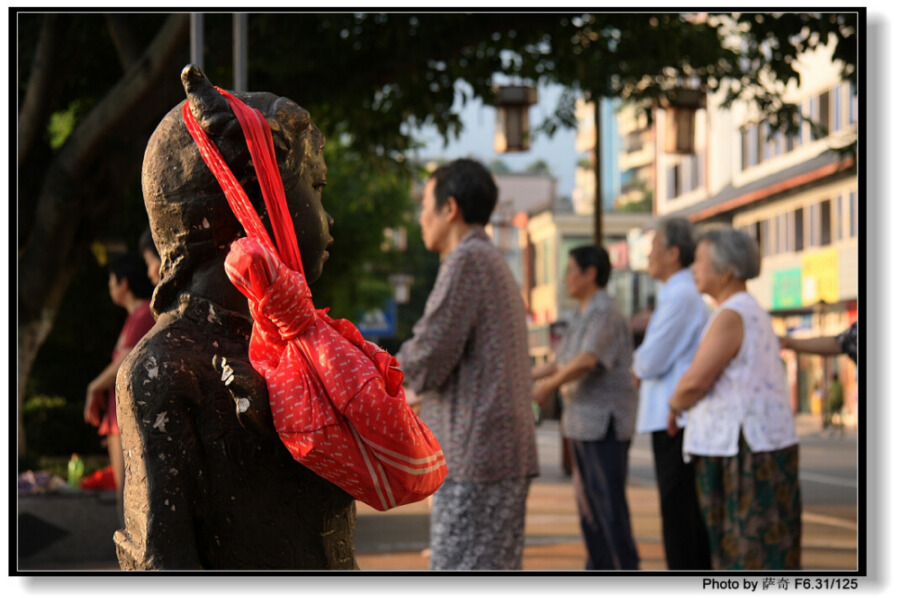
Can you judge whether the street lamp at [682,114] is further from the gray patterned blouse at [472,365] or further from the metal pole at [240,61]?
the gray patterned blouse at [472,365]

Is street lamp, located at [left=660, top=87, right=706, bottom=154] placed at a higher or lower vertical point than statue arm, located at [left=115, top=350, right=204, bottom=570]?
higher

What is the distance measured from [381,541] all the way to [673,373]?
3.10 m

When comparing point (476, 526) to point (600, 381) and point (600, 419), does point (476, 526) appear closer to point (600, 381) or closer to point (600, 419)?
point (600, 419)

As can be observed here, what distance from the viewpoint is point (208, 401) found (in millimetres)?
1656

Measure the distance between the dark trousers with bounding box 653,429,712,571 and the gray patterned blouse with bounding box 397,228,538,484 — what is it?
1698mm

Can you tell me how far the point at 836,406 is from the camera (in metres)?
27.0

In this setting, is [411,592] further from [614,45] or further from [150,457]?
[614,45]

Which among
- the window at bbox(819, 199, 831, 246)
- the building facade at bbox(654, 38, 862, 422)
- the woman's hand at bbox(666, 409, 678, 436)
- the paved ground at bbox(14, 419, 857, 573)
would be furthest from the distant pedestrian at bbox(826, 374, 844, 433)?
the woman's hand at bbox(666, 409, 678, 436)

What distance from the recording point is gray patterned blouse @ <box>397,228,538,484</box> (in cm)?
401

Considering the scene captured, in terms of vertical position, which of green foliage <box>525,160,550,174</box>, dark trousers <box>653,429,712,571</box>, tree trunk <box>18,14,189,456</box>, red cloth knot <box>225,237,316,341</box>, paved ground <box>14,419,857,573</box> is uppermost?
green foliage <box>525,160,550,174</box>

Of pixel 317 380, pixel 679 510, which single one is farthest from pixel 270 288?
pixel 679 510

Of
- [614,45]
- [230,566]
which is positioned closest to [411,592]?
[230,566]

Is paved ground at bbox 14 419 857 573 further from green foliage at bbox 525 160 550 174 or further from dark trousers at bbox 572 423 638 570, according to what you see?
green foliage at bbox 525 160 550 174

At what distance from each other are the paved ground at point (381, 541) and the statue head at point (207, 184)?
494cm
